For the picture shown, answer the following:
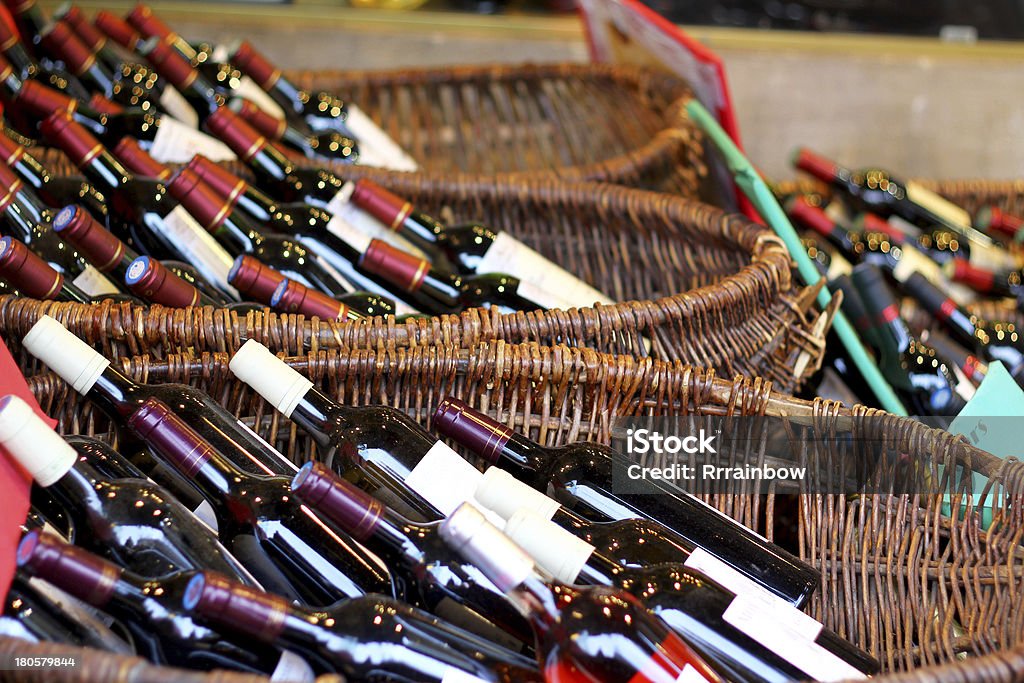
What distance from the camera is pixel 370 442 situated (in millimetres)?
825

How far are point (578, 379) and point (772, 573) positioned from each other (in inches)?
9.5

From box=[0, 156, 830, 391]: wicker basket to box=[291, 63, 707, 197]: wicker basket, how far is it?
235 millimetres

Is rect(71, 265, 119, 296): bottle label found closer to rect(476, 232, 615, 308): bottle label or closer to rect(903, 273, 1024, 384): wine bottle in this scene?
rect(476, 232, 615, 308): bottle label

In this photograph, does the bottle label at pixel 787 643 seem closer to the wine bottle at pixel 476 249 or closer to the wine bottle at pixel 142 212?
the wine bottle at pixel 476 249

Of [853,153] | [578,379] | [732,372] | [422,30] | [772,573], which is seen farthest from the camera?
[853,153]

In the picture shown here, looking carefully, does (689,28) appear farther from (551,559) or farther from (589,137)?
(551,559)

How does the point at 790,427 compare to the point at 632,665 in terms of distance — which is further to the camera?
the point at 790,427

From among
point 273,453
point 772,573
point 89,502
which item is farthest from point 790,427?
point 89,502

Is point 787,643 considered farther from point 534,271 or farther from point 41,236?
point 41,236

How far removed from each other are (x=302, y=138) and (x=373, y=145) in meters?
0.12

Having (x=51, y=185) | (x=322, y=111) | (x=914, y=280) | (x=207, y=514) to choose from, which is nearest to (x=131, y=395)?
(x=207, y=514)

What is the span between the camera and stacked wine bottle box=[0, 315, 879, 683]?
65 cm

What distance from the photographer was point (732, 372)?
1.04 meters

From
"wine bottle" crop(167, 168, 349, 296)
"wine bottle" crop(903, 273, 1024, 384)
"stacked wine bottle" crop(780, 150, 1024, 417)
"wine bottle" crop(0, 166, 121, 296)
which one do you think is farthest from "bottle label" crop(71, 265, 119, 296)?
"wine bottle" crop(903, 273, 1024, 384)
